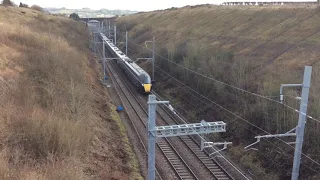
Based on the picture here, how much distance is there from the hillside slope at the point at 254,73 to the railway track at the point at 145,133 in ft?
13.1

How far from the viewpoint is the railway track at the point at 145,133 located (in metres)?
19.9

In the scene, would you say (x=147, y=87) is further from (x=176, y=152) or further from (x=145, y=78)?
(x=176, y=152)

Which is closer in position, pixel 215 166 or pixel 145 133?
pixel 215 166

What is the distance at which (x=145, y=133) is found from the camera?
26297mm

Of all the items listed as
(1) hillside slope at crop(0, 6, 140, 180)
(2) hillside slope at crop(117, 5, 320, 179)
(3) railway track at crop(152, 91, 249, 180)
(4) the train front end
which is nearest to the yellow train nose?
(4) the train front end

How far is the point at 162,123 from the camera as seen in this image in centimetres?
2875

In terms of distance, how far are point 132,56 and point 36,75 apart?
43.8 meters

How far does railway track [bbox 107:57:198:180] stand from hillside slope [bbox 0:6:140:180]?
2276 mm

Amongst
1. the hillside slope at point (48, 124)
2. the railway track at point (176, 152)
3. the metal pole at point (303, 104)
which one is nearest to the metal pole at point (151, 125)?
the hillside slope at point (48, 124)

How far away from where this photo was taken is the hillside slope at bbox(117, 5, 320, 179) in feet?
64.9

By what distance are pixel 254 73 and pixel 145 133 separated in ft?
36.8

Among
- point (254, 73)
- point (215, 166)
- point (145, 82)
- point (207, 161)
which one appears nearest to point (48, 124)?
point (215, 166)

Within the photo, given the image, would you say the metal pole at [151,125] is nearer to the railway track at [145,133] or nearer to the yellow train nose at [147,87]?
the railway track at [145,133]

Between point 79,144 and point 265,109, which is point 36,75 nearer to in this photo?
point 79,144
